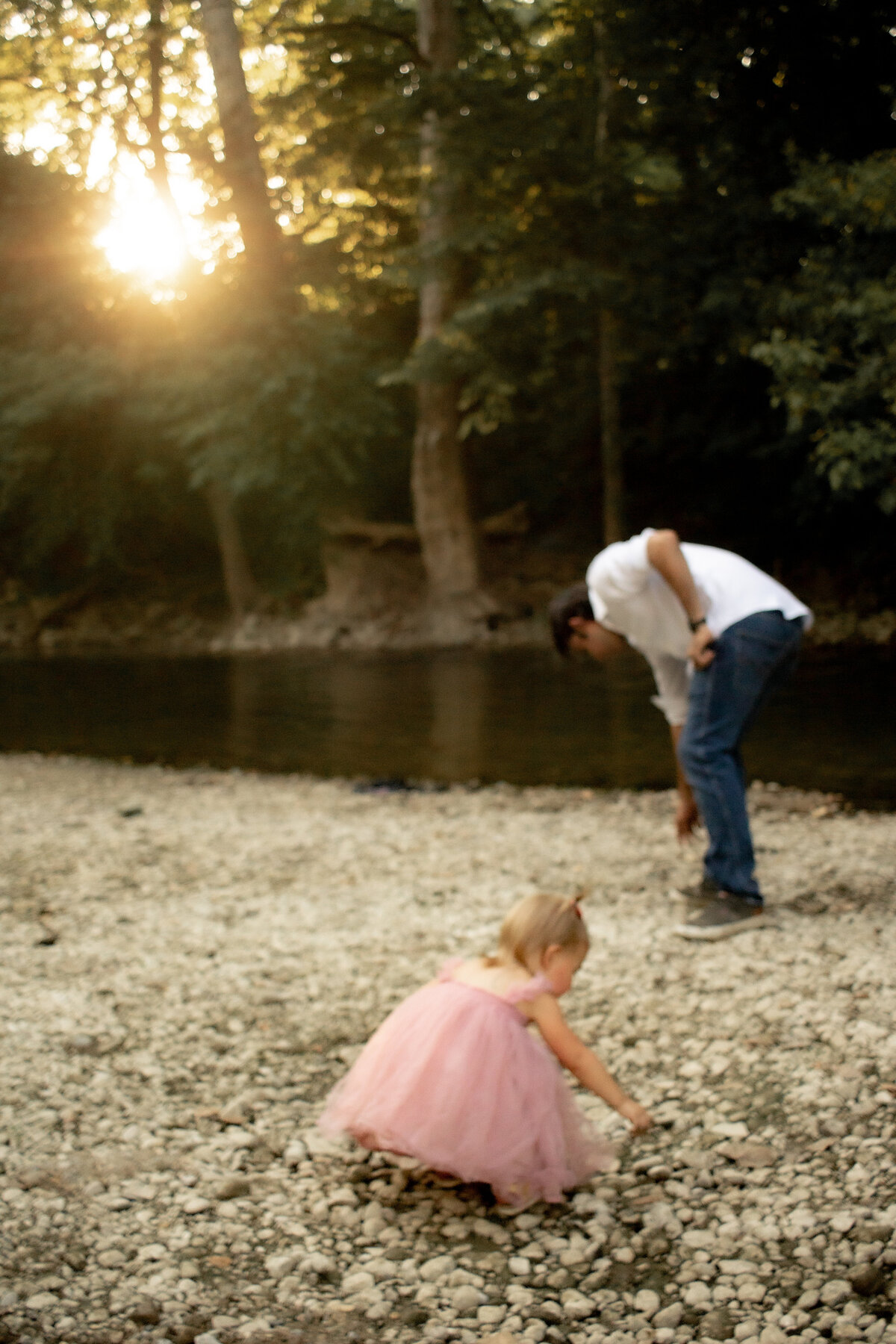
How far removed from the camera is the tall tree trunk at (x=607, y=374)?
18753 mm

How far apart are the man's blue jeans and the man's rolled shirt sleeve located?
0.18 m

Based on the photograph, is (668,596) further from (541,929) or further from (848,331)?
(848,331)

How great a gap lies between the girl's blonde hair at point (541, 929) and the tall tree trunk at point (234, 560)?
22.0m

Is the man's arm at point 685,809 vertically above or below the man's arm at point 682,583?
below

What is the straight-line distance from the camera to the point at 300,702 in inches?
616

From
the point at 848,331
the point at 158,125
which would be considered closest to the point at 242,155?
the point at 158,125

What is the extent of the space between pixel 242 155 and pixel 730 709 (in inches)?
661

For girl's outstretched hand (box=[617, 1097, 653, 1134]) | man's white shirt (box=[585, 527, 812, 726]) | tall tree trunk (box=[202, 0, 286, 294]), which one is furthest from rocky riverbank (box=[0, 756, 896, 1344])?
tall tree trunk (box=[202, 0, 286, 294])

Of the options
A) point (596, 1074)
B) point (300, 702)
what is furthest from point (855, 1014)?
point (300, 702)

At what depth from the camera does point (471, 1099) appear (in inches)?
Answer: 123

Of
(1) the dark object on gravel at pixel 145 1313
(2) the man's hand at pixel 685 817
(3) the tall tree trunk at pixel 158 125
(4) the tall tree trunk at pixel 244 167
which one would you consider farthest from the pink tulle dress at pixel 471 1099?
(3) the tall tree trunk at pixel 158 125

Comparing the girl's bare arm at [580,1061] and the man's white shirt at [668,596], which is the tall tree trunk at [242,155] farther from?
the girl's bare arm at [580,1061]

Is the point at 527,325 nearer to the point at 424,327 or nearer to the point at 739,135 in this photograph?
the point at 424,327

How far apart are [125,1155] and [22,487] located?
848 inches
